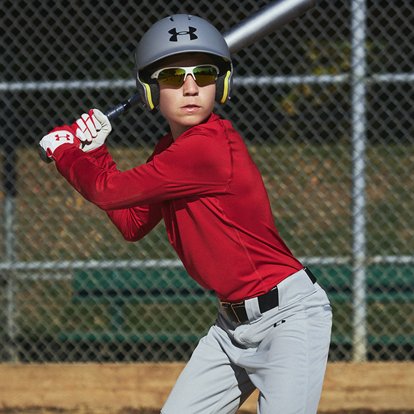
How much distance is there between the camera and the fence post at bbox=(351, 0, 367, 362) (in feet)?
18.7

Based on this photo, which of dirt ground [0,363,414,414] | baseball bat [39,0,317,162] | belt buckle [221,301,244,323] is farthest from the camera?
dirt ground [0,363,414,414]

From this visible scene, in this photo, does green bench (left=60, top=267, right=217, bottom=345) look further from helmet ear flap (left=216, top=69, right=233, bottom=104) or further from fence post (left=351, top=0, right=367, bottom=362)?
helmet ear flap (left=216, top=69, right=233, bottom=104)

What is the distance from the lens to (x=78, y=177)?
3.17 m

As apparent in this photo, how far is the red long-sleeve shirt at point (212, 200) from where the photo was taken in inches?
121

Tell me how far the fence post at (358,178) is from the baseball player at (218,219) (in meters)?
2.50

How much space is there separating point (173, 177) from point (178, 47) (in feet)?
1.24

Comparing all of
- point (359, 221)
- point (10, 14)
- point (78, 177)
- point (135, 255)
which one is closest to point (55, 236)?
point (135, 255)

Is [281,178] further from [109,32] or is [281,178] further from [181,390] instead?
[181,390]

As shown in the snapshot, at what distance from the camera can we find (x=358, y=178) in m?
5.73

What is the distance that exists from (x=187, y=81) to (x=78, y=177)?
0.44m

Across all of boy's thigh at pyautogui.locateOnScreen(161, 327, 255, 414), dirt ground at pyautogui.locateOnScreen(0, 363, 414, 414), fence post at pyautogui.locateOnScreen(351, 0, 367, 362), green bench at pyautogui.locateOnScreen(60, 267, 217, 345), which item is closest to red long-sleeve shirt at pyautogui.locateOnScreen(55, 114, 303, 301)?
boy's thigh at pyautogui.locateOnScreen(161, 327, 255, 414)

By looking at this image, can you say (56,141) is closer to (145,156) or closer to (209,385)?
(209,385)

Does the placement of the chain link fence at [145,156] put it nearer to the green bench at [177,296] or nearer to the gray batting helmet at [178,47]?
the green bench at [177,296]

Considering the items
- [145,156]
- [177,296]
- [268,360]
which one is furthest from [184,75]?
[145,156]
